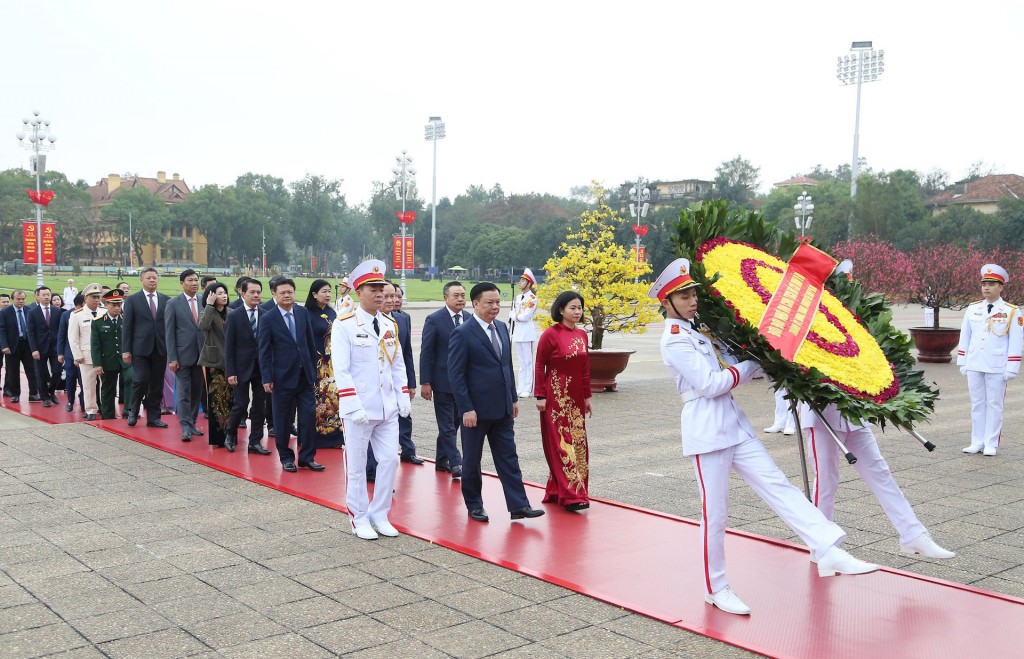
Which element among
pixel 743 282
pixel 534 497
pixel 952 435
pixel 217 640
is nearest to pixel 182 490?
pixel 534 497

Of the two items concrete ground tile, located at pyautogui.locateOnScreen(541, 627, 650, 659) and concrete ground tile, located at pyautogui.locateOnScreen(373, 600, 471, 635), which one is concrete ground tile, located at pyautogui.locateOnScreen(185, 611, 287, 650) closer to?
concrete ground tile, located at pyautogui.locateOnScreen(373, 600, 471, 635)

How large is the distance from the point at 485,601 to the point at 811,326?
2.12 metres

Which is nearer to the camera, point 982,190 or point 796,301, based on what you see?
point 796,301

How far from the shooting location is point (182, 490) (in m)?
7.01

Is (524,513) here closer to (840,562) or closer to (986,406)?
(840,562)

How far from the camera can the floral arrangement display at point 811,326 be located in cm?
418

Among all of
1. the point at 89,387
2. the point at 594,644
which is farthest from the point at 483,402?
the point at 89,387

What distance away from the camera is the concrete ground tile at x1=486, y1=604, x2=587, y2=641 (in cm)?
414

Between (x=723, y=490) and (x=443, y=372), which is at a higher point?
(x=443, y=372)

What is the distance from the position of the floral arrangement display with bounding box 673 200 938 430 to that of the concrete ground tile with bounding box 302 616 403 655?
213 centimetres

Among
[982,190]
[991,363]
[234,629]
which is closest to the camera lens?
[234,629]

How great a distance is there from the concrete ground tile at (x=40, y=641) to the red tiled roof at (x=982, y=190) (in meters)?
72.4

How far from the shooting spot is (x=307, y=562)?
5.21 m

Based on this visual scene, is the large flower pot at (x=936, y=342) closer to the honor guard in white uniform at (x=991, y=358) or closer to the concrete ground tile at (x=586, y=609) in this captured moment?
the honor guard in white uniform at (x=991, y=358)
